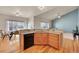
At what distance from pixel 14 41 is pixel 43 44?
1.23 meters

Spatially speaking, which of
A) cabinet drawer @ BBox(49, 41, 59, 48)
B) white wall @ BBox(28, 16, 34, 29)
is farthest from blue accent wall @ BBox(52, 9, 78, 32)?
cabinet drawer @ BBox(49, 41, 59, 48)

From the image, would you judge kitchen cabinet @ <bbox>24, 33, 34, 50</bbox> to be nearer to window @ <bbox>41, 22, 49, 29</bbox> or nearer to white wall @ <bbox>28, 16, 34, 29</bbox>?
white wall @ <bbox>28, 16, 34, 29</bbox>

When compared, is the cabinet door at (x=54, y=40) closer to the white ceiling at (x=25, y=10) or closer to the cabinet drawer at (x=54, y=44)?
the cabinet drawer at (x=54, y=44)

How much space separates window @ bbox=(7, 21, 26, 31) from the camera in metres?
3.68

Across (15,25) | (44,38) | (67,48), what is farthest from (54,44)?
(15,25)

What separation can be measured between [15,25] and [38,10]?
36.7 inches

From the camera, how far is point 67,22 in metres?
3.76

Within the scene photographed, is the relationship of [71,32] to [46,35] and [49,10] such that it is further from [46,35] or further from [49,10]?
[46,35]

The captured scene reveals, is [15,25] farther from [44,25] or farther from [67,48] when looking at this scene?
[67,48]

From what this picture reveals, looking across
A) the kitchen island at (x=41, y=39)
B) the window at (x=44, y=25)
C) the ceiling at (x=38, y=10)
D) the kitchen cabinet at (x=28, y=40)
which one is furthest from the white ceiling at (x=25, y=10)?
the kitchen cabinet at (x=28, y=40)

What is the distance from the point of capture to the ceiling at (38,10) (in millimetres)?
3672

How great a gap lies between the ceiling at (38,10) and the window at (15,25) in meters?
0.28
